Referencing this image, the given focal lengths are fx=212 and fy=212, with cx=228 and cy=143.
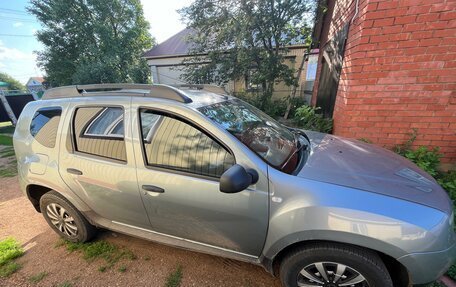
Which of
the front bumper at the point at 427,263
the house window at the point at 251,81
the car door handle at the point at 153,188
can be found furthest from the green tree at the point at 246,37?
the front bumper at the point at 427,263

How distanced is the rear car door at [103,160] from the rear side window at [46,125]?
0.18 meters

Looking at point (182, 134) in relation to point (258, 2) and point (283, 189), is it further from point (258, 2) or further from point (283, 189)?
point (258, 2)

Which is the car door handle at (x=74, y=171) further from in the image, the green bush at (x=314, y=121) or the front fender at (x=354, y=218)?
the green bush at (x=314, y=121)

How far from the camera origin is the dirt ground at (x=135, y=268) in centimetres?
201

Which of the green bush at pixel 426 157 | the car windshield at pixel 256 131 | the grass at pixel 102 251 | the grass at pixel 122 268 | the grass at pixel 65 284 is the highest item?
the car windshield at pixel 256 131

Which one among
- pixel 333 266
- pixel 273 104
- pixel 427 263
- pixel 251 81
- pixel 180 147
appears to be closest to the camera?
pixel 427 263

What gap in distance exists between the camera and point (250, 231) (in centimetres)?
164

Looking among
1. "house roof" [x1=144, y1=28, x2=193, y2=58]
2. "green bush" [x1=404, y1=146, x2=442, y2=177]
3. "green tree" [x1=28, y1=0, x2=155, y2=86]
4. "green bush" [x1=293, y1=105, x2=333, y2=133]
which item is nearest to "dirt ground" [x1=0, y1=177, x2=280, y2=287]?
"green bush" [x1=404, y1=146, x2=442, y2=177]

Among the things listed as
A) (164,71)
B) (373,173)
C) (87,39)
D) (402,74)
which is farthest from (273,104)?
(87,39)

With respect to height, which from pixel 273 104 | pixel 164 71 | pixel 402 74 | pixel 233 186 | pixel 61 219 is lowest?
pixel 61 219

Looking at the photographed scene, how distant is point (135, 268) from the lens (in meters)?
2.16

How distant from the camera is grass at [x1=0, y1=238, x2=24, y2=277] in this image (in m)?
2.22

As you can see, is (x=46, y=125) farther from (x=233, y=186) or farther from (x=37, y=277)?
(x=233, y=186)

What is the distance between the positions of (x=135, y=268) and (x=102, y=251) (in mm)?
526
